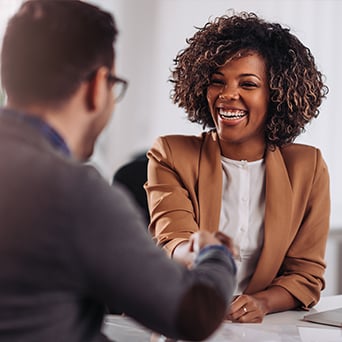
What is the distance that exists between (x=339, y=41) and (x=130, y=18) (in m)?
1.60

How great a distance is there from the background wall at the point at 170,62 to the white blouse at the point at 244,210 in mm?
1954

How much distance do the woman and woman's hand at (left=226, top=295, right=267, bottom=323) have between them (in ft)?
0.57

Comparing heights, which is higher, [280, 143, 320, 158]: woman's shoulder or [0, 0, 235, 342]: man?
[0, 0, 235, 342]: man

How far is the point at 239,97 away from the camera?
6.87 ft

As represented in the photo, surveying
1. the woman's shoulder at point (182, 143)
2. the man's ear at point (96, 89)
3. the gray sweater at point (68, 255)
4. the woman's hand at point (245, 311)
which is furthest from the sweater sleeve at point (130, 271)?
the woman's shoulder at point (182, 143)

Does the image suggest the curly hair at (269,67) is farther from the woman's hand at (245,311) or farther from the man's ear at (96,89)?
the man's ear at (96,89)

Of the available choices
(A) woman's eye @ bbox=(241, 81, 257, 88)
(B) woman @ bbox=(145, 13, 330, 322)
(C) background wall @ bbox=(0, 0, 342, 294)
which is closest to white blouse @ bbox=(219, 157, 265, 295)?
(B) woman @ bbox=(145, 13, 330, 322)

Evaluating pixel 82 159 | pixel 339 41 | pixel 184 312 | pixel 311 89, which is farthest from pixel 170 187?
pixel 339 41

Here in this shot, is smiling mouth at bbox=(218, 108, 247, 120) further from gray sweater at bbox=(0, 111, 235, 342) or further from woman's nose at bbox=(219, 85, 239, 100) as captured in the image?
gray sweater at bbox=(0, 111, 235, 342)

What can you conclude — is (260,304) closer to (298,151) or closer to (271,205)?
(271,205)

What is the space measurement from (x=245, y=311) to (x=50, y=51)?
927 millimetres

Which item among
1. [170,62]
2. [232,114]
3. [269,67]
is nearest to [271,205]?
[232,114]

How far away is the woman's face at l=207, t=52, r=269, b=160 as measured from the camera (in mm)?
2094

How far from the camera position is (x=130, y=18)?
5027mm
